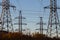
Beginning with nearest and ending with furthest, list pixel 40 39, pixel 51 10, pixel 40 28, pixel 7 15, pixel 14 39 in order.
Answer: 1. pixel 14 39
2. pixel 40 39
3. pixel 7 15
4. pixel 51 10
5. pixel 40 28

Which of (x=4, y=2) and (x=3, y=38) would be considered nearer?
(x=3, y=38)

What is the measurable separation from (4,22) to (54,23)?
417 inches

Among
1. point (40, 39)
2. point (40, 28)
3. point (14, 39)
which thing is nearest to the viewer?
point (14, 39)

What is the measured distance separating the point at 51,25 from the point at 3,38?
1792 cm

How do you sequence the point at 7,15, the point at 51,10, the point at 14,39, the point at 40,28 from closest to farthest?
the point at 14,39, the point at 7,15, the point at 51,10, the point at 40,28

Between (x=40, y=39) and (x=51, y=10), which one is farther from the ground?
(x=51, y=10)

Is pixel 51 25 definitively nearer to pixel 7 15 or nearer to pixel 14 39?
pixel 7 15

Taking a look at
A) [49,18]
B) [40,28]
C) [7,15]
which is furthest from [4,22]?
[40,28]

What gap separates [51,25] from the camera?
56.9m

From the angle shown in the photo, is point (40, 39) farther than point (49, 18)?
No

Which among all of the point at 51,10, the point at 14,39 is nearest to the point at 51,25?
the point at 51,10

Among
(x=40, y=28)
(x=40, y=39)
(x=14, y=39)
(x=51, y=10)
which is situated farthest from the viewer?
(x=40, y=28)

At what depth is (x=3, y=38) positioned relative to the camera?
41250 millimetres

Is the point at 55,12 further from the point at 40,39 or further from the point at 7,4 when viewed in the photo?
the point at 40,39
